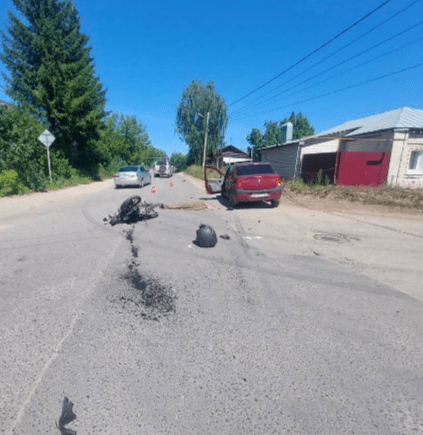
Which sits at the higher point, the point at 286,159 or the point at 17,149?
the point at 17,149

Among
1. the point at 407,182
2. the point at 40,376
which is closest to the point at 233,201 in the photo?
the point at 40,376

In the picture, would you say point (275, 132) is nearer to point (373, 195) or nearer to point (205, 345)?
point (373, 195)

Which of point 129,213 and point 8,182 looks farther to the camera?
point 8,182

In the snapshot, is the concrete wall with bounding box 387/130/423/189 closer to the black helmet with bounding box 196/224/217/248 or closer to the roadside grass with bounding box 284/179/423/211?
the roadside grass with bounding box 284/179/423/211

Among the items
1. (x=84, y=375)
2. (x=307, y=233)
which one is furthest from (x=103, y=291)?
(x=307, y=233)

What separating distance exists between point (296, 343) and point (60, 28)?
1115 inches

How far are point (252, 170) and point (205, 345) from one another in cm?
824

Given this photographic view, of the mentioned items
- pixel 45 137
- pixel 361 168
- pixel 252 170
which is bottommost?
pixel 361 168

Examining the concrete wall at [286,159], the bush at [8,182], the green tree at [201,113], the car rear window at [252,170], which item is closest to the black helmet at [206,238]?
the car rear window at [252,170]

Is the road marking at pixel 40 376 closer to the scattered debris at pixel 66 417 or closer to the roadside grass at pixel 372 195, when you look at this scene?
the scattered debris at pixel 66 417

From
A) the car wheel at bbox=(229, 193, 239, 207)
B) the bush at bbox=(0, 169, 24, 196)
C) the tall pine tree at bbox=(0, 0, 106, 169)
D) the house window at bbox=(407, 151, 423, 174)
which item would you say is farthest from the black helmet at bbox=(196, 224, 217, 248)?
the tall pine tree at bbox=(0, 0, 106, 169)

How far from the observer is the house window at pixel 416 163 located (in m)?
16.3

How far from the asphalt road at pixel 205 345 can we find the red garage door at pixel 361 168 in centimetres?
1133

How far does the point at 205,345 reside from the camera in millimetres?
2480
